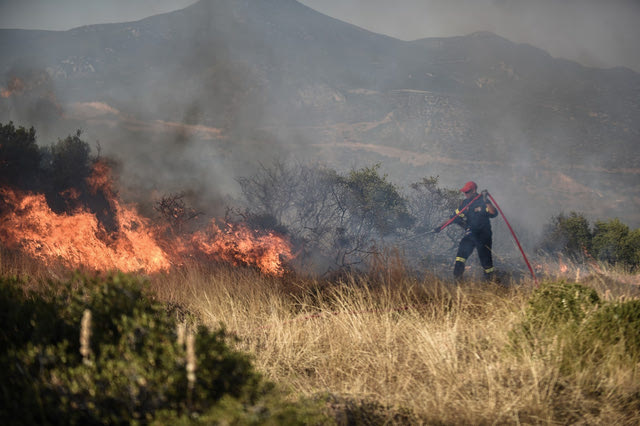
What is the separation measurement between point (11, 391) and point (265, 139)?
49.9 m

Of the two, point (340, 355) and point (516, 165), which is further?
point (516, 165)

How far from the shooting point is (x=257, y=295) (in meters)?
7.77

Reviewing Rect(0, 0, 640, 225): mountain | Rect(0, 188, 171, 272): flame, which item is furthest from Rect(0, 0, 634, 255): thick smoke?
Rect(0, 188, 171, 272): flame

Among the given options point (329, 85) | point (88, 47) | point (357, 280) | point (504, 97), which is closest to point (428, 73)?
point (504, 97)

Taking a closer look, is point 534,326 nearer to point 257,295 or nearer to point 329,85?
point 257,295

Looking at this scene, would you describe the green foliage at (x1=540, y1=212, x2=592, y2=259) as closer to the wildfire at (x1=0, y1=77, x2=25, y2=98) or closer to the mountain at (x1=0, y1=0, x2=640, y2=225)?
the mountain at (x1=0, y1=0, x2=640, y2=225)

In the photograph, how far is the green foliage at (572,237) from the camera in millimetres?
22172

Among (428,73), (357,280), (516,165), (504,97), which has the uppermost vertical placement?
(428,73)

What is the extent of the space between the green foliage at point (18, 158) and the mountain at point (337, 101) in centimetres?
1379

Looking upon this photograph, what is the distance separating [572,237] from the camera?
22.8 metres

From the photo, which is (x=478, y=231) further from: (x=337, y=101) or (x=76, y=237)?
(x=337, y=101)

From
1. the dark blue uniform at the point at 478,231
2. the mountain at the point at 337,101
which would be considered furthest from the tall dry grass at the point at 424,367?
the mountain at the point at 337,101

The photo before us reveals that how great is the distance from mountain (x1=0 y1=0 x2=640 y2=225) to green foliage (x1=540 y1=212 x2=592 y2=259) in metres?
21.7

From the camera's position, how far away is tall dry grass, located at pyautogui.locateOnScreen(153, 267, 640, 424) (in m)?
3.95
